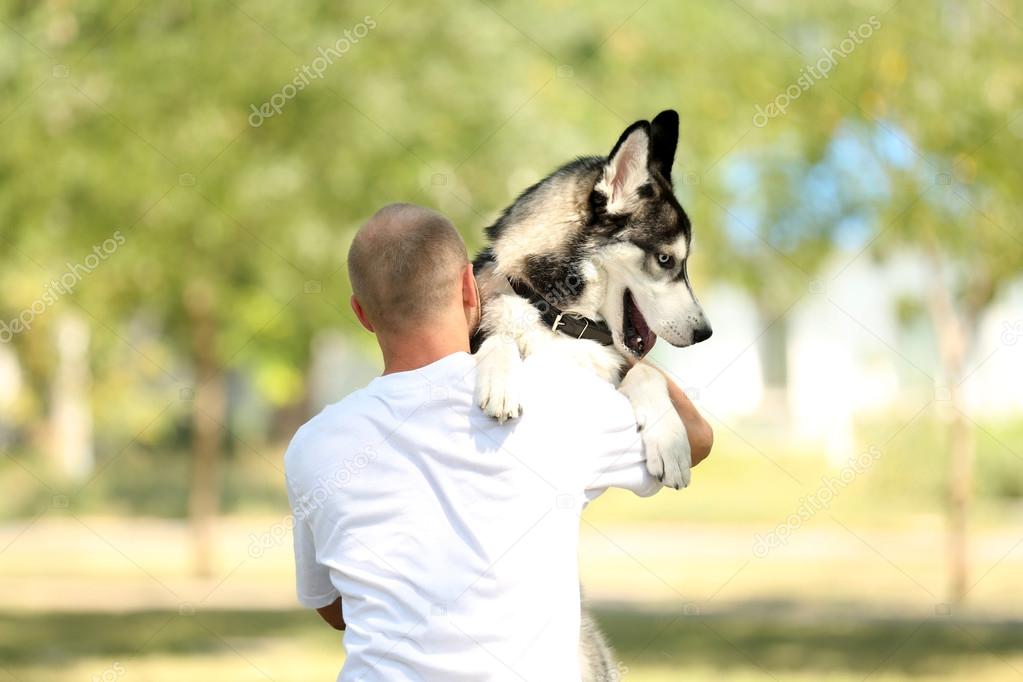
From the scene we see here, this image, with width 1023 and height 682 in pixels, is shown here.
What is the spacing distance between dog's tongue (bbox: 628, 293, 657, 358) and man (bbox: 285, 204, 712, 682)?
3.37 ft

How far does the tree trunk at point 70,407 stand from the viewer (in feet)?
79.2

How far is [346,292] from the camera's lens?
11.0m

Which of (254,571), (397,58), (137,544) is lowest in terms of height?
(137,544)

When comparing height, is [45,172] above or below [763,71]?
below

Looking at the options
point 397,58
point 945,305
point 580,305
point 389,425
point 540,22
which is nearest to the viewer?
point 389,425

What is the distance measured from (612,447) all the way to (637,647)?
869cm

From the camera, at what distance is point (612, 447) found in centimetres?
268

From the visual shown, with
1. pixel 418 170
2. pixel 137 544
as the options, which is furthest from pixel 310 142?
pixel 137 544

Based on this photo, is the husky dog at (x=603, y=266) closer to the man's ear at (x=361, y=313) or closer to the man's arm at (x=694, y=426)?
the man's arm at (x=694, y=426)

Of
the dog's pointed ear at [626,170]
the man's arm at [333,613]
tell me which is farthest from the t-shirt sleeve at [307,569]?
the dog's pointed ear at [626,170]

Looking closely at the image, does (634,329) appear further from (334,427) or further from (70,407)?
(70,407)

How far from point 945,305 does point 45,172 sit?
26.2ft

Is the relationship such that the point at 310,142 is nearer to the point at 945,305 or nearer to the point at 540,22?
the point at 540,22

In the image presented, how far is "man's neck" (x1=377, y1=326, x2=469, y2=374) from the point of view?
2643 millimetres
